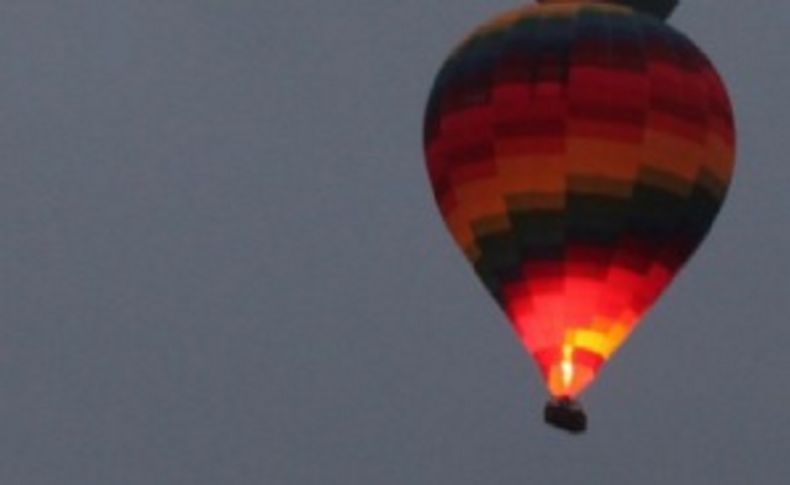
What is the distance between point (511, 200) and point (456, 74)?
6.47 ft

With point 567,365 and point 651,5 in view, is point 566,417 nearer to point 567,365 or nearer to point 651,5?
point 567,365

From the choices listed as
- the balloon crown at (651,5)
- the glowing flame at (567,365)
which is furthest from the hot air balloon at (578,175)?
the balloon crown at (651,5)

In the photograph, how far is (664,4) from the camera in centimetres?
8062

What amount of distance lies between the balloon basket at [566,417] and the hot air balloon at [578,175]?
0.13 m

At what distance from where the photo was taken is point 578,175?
78250mm

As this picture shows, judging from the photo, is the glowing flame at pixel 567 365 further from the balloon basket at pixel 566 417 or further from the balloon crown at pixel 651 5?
the balloon crown at pixel 651 5

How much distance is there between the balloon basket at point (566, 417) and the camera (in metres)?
77.3

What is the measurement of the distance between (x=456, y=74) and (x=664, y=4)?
3.13 metres

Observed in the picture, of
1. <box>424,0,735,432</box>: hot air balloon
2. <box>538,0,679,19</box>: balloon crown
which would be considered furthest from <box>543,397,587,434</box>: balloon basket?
<box>538,0,679,19</box>: balloon crown

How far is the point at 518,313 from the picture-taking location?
257 feet

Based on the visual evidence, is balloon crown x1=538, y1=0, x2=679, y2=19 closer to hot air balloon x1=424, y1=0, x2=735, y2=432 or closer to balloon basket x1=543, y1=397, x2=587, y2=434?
hot air balloon x1=424, y1=0, x2=735, y2=432

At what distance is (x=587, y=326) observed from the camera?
78.2m

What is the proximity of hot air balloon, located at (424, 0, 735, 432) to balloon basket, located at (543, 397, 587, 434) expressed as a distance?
5.1 inches

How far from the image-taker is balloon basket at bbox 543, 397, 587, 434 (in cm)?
7731
